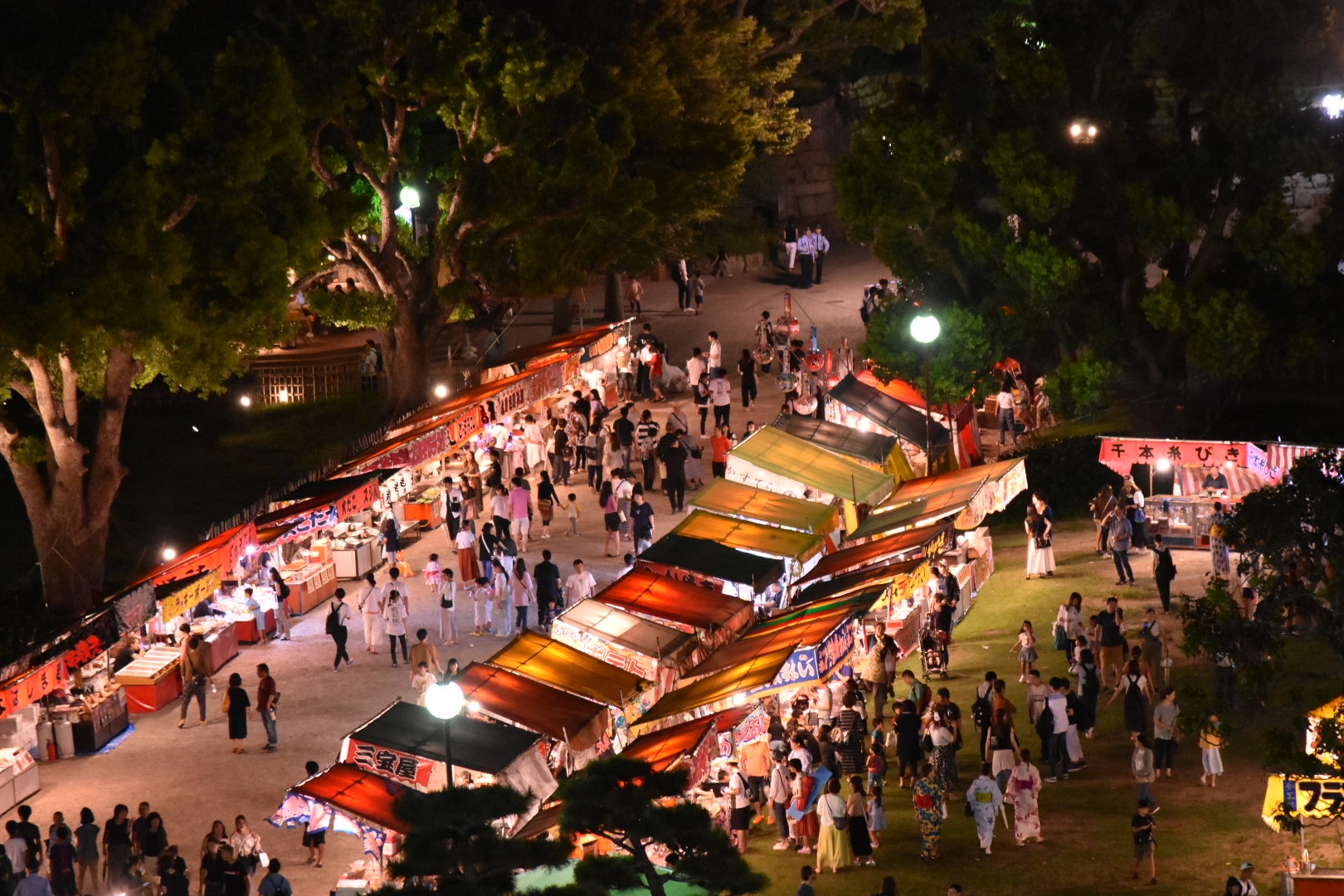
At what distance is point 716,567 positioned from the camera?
26281mm

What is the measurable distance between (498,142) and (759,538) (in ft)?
45.5

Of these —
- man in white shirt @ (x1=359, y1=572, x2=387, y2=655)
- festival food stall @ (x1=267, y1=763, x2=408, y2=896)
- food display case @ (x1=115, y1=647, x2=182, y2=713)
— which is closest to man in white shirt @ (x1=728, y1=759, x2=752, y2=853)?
festival food stall @ (x1=267, y1=763, x2=408, y2=896)

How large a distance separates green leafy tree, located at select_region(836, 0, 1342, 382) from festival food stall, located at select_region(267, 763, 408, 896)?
17168 millimetres

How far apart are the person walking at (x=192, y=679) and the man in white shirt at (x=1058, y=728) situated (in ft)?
36.3

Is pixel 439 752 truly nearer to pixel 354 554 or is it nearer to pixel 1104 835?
pixel 1104 835

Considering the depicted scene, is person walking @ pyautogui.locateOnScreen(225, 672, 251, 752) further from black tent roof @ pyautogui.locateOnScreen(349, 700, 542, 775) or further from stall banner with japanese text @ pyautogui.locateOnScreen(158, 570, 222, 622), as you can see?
black tent roof @ pyautogui.locateOnScreen(349, 700, 542, 775)

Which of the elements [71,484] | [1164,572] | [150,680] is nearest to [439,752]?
[150,680]

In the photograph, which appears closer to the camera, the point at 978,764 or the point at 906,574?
the point at 978,764

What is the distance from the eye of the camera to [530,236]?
39.2 m

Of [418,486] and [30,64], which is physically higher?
[30,64]

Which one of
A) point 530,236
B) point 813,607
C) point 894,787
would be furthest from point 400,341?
point 894,787

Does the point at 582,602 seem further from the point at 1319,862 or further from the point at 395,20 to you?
the point at 395,20

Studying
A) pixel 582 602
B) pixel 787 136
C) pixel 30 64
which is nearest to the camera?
pixel 582 602

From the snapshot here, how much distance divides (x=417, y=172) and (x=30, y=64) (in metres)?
13.0
